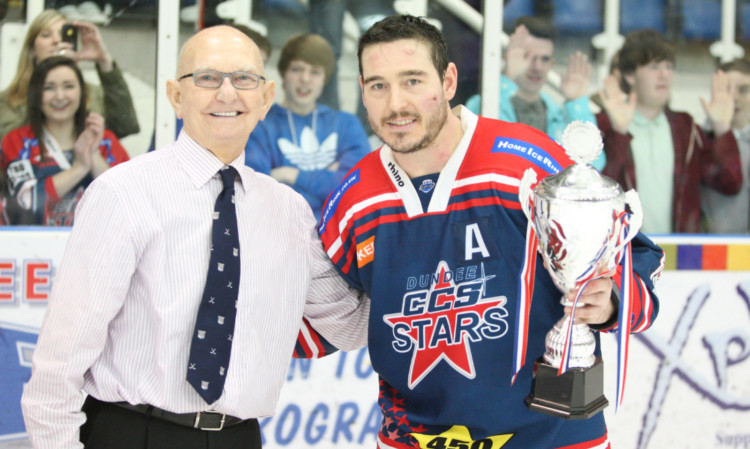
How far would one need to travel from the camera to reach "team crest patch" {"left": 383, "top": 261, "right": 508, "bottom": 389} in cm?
202

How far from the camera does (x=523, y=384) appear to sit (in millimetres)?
2057

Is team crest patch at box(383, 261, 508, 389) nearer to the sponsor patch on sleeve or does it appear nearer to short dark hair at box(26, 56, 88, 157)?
the sponsor patch on sleeve

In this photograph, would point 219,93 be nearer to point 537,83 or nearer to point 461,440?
point 461,440

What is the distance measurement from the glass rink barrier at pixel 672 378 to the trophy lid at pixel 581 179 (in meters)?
1.86

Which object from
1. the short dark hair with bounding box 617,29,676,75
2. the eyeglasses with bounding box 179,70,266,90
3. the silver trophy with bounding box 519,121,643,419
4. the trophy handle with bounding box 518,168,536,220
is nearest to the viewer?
the silver trophy with bounding box 519,121,643,419

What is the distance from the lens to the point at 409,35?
2029 mm

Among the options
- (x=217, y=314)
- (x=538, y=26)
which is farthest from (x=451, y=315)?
(x=538, y=26)

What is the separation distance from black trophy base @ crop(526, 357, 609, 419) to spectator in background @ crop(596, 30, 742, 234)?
6.85 ft

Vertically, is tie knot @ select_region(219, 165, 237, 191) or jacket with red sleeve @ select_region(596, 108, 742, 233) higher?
jacket with red sleeve @ select_region(596, 108, 742, 233)

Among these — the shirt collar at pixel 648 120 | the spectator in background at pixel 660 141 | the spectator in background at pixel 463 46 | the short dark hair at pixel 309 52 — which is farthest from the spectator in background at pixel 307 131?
the shirt collar at pixel 648 120

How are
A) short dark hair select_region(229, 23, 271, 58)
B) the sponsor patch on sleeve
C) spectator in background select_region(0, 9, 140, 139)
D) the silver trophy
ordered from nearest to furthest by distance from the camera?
1. the silver trophy
2. the sponsor patch on sleeve
3. spectator in background select_region(0, 9, 140, 139)
4. short dark hair select_region(229, 23, 271, 58)

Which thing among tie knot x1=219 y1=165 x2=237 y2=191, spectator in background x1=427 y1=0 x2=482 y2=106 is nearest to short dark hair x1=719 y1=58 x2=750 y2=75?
spectator in background x1=427 y1=0 x2=482 y2=106

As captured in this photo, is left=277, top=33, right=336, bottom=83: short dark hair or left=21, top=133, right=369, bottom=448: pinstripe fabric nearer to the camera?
left=21, top=133, right=369, bottom=448: pinstripe fabric

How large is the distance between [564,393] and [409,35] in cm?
90
